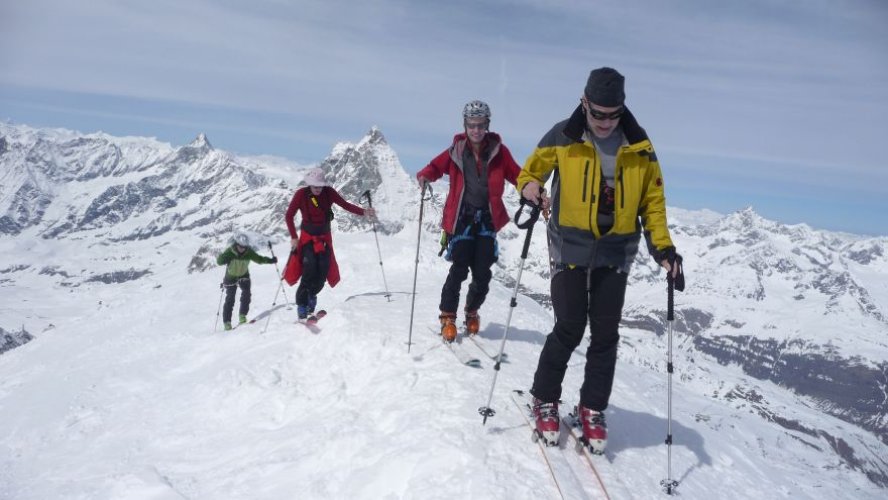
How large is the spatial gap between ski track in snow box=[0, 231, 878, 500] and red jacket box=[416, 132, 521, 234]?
100 inches

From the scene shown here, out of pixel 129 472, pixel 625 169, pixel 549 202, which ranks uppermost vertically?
pixel 625 169

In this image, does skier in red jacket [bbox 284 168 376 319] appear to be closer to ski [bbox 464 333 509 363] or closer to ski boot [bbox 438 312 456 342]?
ski boot [bbox 438 312 456 342]

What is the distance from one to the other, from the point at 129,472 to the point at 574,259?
623 centimetres

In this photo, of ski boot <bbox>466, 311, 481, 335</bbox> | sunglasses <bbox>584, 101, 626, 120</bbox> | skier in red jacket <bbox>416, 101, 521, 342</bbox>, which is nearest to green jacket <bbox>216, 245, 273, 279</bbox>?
ski boot <bbox>466, 311, 481, 335</bbox>

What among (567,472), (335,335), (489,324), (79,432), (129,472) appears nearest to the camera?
(567,472)

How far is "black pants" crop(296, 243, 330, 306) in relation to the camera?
42.2ft

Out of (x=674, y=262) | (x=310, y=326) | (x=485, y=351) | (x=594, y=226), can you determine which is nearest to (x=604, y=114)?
(x=594, y=226)

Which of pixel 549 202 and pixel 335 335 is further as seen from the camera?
pixel 335 335

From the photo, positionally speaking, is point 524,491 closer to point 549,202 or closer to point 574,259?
point 574,259

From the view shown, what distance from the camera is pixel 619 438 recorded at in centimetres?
718

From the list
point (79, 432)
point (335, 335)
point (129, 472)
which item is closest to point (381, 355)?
point (335, 335)

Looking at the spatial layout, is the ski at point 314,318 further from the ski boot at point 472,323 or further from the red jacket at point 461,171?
the red jacket at point 461,171

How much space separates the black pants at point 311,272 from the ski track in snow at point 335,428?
76 cm

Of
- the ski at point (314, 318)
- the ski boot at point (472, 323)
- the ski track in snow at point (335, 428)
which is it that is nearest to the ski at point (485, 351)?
the ski boot at point (472, 323)
